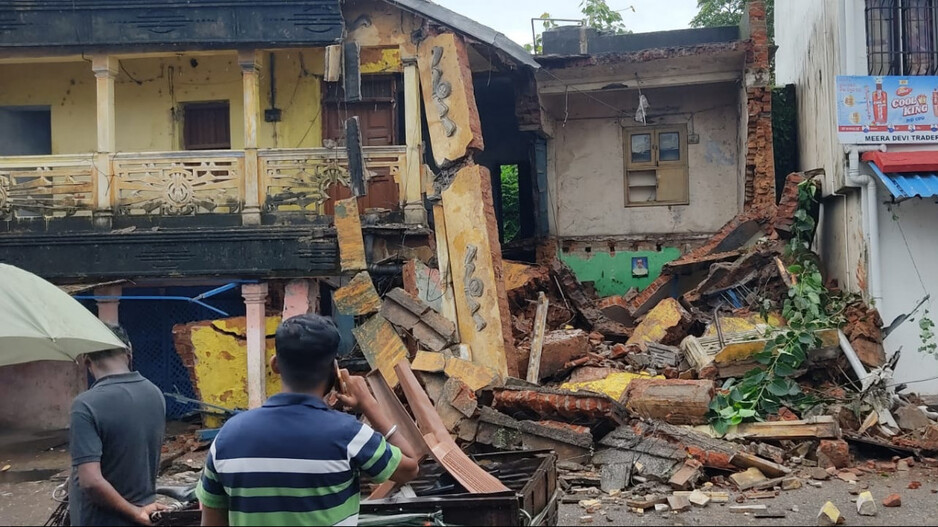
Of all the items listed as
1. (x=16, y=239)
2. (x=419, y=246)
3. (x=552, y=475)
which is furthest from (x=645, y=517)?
(x=16, y=239)

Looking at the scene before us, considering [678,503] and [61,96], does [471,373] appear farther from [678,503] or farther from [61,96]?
[61,96]

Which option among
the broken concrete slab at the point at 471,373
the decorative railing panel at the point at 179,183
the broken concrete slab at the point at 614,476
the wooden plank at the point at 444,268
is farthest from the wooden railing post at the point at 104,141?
the broken concrete slab at the point at 614,476

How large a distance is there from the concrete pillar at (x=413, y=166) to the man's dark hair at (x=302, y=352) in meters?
8.99

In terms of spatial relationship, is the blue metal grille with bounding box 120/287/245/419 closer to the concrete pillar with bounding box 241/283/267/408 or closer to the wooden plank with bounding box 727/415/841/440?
the concrete pillar with bounding box 241/283/267/408

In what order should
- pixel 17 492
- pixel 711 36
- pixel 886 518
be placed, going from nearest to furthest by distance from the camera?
pixel 886 518 < pixel 17 492 < pixel 711 36

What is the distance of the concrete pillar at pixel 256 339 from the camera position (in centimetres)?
1178

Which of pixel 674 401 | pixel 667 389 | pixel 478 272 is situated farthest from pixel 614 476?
pixel 478 272

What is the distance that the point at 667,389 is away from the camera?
371 inches

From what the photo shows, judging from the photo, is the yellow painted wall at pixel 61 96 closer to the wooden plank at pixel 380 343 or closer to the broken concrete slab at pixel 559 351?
the wooden plank at pixel 380 343

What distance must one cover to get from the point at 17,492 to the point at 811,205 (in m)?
11.0

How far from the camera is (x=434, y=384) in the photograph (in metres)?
9.88

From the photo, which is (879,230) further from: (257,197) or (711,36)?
(257,197)

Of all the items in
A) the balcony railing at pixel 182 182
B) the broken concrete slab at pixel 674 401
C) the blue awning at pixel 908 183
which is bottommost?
the broken concrete slab at pixel 674 401

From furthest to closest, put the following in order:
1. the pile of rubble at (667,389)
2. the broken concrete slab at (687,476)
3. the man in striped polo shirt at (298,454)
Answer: the pile of rubble at (667,389) → the broken concrete slab at (687,476) → the man in striped polo shirt at (298,454)
